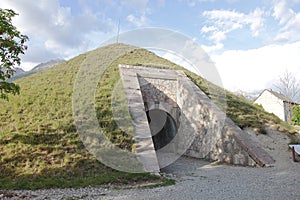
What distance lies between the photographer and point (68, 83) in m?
13.9

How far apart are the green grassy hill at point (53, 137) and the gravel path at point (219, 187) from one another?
2.27 ft

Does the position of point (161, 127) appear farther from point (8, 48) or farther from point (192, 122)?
point (8, 48)

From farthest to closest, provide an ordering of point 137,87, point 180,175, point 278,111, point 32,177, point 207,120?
point 278,111, point 137,87, point 207,120, point 180,175, point 32,177

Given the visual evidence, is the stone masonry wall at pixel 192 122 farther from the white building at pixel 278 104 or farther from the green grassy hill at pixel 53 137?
the white building at pixel 278 104

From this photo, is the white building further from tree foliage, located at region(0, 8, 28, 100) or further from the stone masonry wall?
tree foliage, located at region(0, 8, 28, 100)

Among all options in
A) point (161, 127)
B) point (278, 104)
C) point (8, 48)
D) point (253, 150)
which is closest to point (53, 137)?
point (8, 48)

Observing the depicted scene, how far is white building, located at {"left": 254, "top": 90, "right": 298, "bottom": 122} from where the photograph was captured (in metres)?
32.5

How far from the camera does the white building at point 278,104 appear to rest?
1278 inches

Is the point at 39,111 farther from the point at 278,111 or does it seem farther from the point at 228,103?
the point at 278,111

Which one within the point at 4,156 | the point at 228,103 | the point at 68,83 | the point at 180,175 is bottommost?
the point at 180,175

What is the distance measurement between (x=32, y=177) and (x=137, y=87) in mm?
6766

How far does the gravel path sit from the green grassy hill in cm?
69

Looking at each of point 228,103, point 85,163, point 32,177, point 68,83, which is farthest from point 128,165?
point 228,103

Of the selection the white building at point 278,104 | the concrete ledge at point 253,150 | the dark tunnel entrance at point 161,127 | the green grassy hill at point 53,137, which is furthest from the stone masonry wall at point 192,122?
the white building at point 278,104
